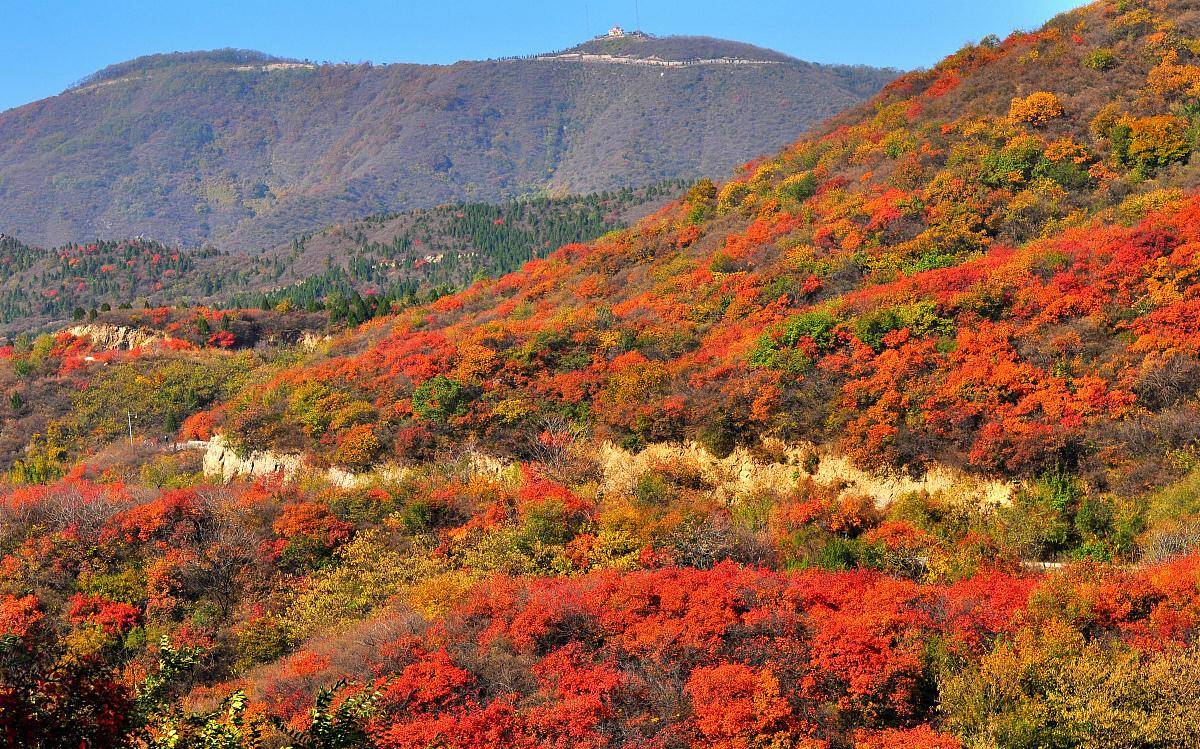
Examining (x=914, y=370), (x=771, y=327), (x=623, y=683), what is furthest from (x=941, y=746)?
(x=771, y=327)

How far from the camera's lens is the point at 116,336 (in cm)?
8275

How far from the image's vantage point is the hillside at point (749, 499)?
20.2 m

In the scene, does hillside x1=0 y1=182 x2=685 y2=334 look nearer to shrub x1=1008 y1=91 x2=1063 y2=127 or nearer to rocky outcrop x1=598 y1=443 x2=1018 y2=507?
shrub x1=1008 y1=91 x2=1063 y2=127

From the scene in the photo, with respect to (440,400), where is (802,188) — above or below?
above

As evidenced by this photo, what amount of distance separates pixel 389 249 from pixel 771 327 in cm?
12918

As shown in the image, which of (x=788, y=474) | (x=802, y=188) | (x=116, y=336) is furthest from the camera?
(x=116, y=336)

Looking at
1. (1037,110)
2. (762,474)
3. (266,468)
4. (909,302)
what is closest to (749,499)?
(762,474)

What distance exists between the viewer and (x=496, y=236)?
157000 millimetres

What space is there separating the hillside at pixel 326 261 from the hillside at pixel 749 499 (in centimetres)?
8753

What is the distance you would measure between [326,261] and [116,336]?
81.8 m

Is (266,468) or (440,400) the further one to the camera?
(266,468)

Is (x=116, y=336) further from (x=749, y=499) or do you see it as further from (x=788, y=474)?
(x=788, y=474)

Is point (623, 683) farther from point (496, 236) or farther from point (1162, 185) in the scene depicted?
point (496, 236)

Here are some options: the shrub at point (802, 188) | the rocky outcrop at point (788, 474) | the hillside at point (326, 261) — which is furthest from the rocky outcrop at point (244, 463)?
the hillside at point (326, 261)
